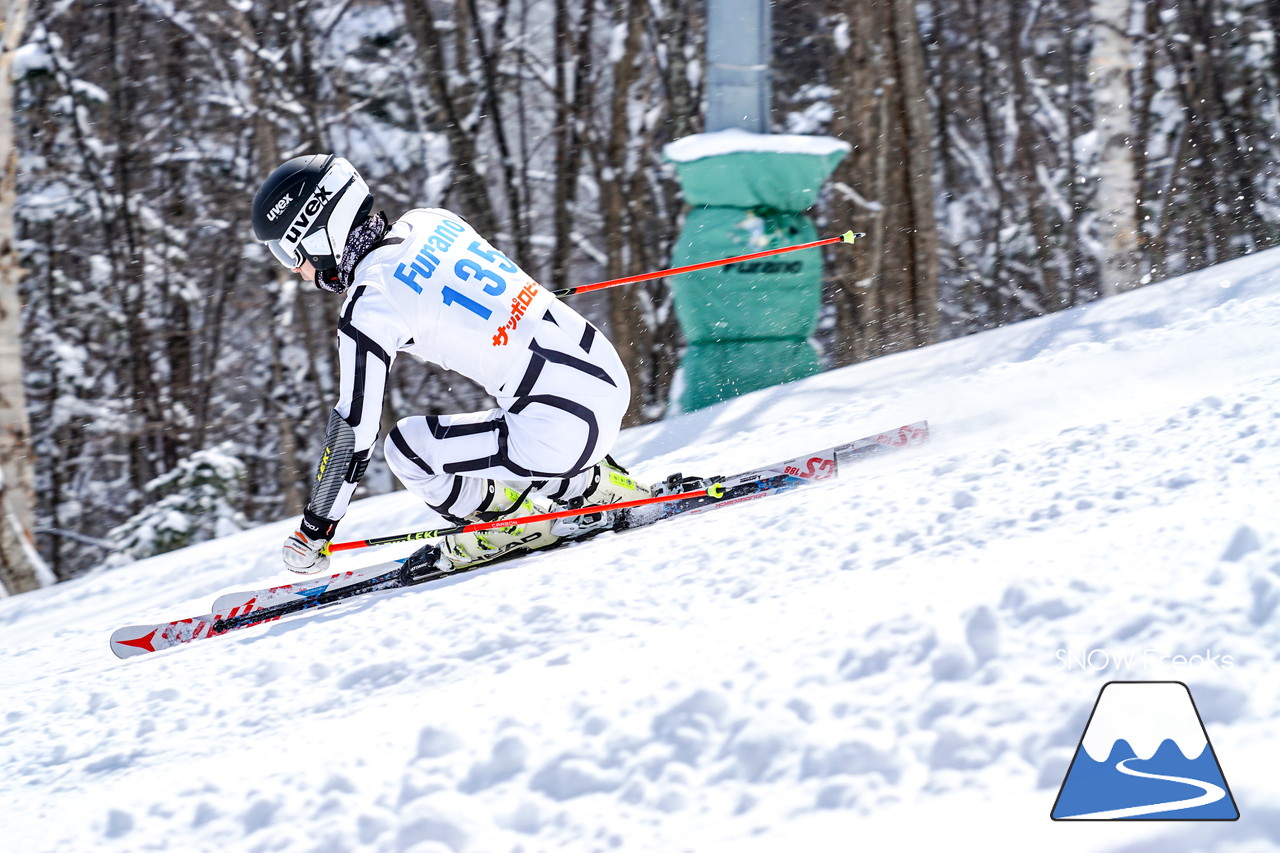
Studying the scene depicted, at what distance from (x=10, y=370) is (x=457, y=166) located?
5614 mm

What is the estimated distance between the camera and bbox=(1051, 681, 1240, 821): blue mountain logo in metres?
1.84

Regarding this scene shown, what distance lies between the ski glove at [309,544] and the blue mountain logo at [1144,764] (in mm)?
2440

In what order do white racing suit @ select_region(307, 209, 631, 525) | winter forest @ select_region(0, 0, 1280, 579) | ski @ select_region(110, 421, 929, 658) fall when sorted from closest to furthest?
white racing suit @ select_region(307, 209, 631, 525), ski @ select_region(110, 421, 929, 658), winter forest @ select_region(0, 0, 1280, 579)

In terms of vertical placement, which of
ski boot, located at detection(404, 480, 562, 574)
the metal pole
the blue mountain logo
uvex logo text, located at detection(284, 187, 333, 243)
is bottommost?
the blue mountain logo

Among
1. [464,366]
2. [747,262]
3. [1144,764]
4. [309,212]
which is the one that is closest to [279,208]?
[309,212]

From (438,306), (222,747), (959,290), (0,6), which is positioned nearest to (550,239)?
(959,290)

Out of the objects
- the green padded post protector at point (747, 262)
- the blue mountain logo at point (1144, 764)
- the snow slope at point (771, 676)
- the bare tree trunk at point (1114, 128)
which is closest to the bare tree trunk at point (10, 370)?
the snow slope at point (771, 676)

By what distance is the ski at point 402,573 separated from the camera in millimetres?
3924

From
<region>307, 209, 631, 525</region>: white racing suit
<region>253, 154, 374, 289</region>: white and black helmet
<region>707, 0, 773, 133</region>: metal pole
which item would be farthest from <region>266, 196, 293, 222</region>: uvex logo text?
<region>707, 0, 773, 133</region>: metal pole

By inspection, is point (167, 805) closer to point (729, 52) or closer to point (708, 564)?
point (708, 564)

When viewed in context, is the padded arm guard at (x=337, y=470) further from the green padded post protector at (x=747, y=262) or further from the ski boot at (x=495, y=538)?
the green padded post protector at (x=747, y=262)

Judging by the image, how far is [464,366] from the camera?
3678 mm

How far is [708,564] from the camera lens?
3.42 metres

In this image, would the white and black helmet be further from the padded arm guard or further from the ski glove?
the ski glove
